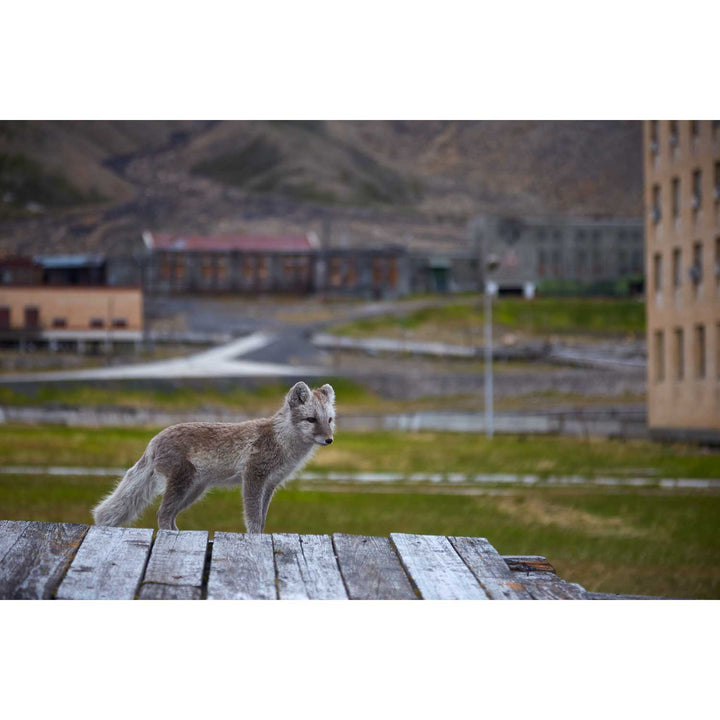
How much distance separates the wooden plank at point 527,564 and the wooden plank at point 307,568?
1.00m

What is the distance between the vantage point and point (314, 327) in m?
25.6

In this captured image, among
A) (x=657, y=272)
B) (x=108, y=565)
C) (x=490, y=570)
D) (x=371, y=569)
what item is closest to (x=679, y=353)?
(x=657, y=272)

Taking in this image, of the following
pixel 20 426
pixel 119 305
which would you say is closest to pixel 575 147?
pixel 119 305

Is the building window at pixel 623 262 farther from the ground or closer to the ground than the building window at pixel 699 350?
farther from the ground

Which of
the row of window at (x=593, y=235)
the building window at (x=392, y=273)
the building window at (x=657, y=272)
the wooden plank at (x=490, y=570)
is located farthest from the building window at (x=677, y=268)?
the wooden plank at (x=490, y=570)

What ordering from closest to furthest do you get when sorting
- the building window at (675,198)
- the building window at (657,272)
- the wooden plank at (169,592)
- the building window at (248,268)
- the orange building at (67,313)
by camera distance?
1. the wooden plank at (169,592)
2. the orange building at (67,313)
3. the building window at (675,198)
4. the building window at (248,268)
5. the building window at (657,272)

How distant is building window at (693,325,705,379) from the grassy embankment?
6.72 feet

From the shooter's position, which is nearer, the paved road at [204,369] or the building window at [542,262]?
the paved road at [204,369]

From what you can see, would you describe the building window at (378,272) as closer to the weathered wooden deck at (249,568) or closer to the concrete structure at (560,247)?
the concrete structure at (560,247)

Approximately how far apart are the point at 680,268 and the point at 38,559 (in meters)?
22.4

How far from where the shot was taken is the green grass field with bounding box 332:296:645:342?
2642cm

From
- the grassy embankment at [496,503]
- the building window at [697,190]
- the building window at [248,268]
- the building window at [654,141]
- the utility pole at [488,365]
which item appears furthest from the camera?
the utility pole at [488,365]

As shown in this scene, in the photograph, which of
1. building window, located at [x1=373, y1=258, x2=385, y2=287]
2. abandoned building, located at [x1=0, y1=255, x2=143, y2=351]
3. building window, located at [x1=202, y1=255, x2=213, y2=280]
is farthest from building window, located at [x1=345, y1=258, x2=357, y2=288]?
abandoned building, located at [x1=0, y1=255, x2=143, y2=351]

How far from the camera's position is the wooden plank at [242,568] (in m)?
4.50
